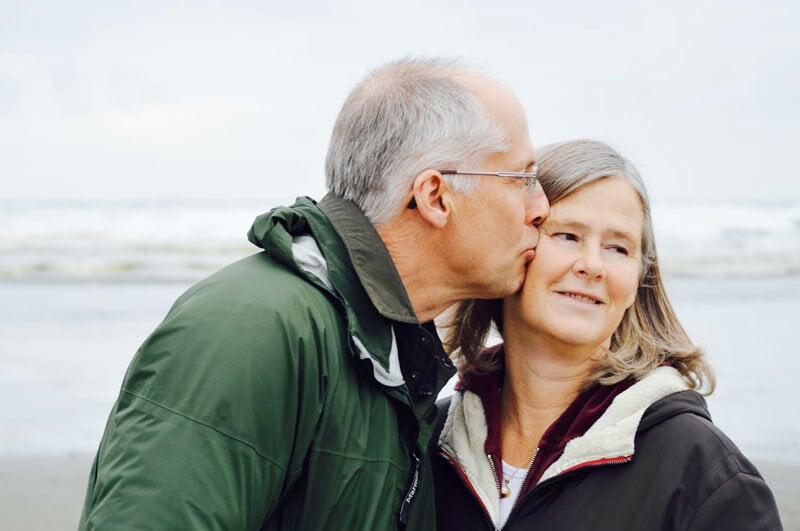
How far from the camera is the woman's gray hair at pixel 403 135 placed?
9.20ft

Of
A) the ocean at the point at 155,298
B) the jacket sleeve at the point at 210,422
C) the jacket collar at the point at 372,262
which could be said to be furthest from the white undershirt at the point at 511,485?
the ocean at the point at 155,298

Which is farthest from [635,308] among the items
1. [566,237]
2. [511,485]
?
[511,485]

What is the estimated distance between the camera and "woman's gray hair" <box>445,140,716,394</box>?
10.1ft

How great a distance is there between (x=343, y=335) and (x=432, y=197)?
0.52 metres

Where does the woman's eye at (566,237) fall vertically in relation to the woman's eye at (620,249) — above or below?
above

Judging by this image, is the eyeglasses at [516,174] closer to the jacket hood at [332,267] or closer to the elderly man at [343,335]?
the elderly man at [343,335]

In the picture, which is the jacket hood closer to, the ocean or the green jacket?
the green jacket

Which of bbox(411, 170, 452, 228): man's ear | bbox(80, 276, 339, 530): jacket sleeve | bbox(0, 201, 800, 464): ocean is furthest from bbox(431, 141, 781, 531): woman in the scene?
bbox(0, 201, 800, 464): ocean

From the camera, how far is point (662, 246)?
73.5 ft

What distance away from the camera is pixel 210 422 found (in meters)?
2.26

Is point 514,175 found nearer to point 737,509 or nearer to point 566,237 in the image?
point 566,237

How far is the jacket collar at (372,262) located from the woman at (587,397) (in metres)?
0.60

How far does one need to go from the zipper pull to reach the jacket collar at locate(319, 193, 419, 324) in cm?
39

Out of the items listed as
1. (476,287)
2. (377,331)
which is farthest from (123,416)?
(476,287)
